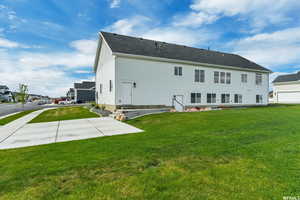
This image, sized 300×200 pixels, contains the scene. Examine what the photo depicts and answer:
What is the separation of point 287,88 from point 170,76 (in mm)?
32469

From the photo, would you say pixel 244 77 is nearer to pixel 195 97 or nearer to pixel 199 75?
pixel 199 75

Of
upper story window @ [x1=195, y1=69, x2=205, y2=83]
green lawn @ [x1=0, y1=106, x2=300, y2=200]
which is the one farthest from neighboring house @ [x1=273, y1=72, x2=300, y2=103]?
green lawn @ [x1=0, y1=106, x2=300, y2=200]

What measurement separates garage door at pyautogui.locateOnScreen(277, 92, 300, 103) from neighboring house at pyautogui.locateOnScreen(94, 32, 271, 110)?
49.5 ft

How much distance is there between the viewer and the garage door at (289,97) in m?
31.2

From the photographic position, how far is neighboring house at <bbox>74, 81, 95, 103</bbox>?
145 ft

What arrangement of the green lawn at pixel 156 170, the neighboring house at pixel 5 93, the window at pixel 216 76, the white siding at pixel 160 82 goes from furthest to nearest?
1. the neighboring house at pixel 5 93
2. the window at pixel 216 76
3. the white siding at pixel 160 82
4. the green lawn at pixel 156 170

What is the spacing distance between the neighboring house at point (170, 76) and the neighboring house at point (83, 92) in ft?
84.0

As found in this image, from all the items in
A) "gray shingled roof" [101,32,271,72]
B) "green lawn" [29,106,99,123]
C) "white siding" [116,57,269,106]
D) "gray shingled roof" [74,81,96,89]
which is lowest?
"green lawn" [29,106,99,123]

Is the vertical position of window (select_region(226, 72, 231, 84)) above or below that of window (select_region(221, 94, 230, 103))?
above

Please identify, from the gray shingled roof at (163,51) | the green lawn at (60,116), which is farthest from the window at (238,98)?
the green lawn at (60,116)

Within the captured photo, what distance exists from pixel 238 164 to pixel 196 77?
50.9ft

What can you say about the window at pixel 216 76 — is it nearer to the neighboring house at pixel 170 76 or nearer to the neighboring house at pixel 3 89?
the neighboring house at pixel 170 76

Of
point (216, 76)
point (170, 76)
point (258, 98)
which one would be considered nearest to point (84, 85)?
point (170, 76)

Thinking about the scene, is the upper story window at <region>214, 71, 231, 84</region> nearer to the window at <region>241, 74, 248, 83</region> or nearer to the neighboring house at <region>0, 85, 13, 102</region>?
the window at <region>241, 74, 248, 83</region>
